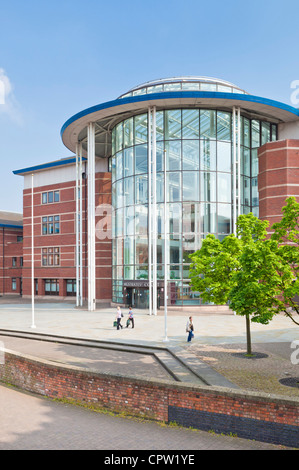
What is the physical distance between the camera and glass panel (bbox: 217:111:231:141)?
3738cm

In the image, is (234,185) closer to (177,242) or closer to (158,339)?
(177,242)

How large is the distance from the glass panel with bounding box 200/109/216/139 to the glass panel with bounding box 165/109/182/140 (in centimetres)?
198

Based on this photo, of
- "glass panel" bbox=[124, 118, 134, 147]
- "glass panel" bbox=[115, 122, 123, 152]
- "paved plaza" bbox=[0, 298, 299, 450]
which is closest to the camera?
"paved plaza" bbox=[0, 298, 299, 450]

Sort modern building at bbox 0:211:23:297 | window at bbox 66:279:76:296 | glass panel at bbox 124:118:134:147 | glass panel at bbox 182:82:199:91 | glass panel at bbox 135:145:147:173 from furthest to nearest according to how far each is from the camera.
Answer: modern building at bbox 0:211:23:297, window at bbox 66:279:76:296, glass panel at bbox 182:82:199:91, glass panel at bbox 124:118:134:147, glass panel at bbox 135:145:147:173

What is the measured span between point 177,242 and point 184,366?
68.5 ft

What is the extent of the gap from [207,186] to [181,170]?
8.73ft

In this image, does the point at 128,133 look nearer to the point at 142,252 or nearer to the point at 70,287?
the point at 142,252

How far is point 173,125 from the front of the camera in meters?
37.2

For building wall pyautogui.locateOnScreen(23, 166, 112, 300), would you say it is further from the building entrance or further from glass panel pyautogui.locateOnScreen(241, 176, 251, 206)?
glass panel pyautogui.locateOnScreen(241, 176, 251, 206)

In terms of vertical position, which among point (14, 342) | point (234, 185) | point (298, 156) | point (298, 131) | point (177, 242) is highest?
point (298, 131)

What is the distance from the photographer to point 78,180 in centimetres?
4662

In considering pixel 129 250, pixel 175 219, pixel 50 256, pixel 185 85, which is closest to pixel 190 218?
pixel 175 219

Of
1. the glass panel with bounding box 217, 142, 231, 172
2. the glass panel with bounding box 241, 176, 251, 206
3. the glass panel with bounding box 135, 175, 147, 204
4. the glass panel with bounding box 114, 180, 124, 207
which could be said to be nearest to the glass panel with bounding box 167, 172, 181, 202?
the glass panel with bounding box 135, 175, 147, 204
